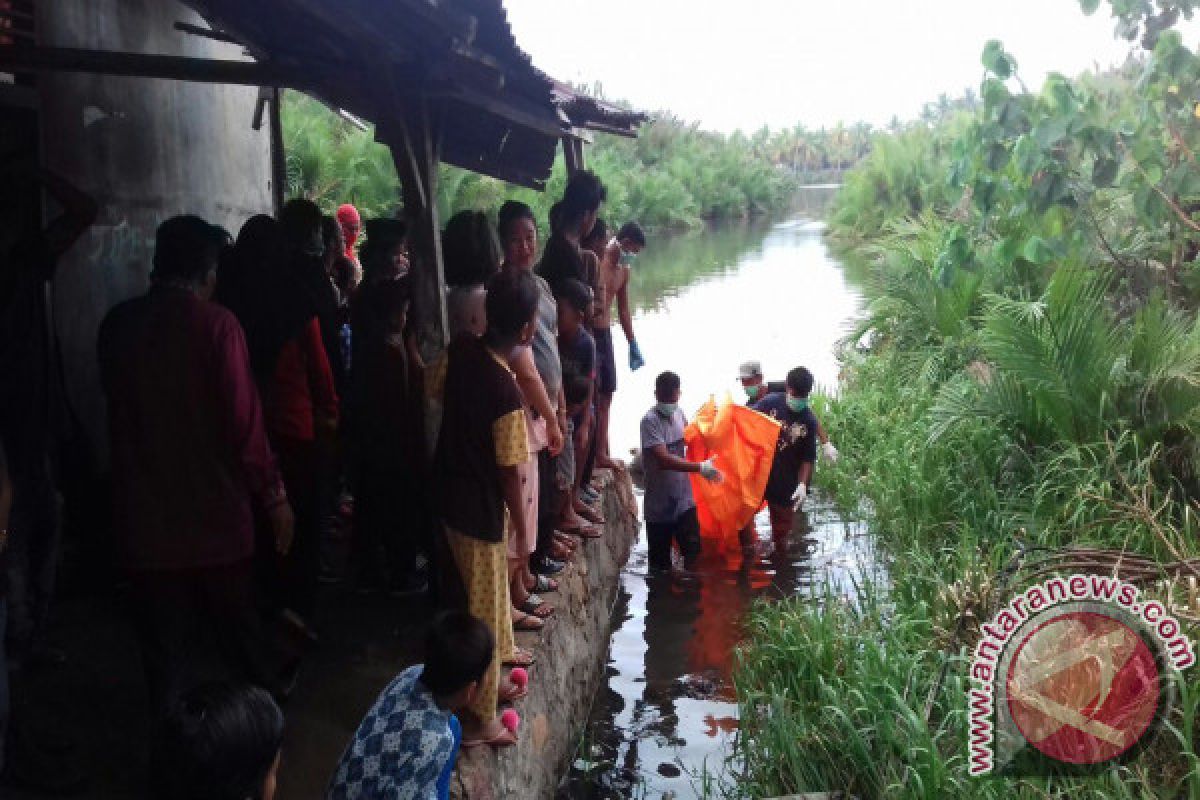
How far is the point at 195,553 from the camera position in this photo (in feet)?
9.87

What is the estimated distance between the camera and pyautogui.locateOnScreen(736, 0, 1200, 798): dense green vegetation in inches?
150

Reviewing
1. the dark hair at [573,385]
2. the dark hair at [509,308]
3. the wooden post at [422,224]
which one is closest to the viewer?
the dark hair at [509,308]

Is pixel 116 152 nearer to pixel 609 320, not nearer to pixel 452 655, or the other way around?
pixel 609 320

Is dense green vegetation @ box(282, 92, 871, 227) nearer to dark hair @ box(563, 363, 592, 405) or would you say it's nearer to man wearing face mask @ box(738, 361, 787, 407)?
man wearing face mask @ box(738, 361, 787, 407)

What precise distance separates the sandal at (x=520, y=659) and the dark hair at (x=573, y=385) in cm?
149

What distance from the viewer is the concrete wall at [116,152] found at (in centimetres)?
441

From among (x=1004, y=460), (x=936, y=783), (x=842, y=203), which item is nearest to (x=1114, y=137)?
(x=1004, y=460)

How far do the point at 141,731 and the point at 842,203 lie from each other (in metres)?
33.0

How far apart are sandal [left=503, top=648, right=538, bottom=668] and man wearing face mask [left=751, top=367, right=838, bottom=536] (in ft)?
9.62

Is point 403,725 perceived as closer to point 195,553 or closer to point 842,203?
point 195,553

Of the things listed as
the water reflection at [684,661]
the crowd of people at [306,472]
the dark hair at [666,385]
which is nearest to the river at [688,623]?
the water reflection at [684,661]

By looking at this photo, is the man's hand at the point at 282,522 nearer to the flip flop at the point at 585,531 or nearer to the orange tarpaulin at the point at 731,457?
the flip flop at the point at 585,531

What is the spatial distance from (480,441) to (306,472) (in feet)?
2.95

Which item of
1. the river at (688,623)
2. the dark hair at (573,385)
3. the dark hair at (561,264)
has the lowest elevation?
the river at (688,623)
